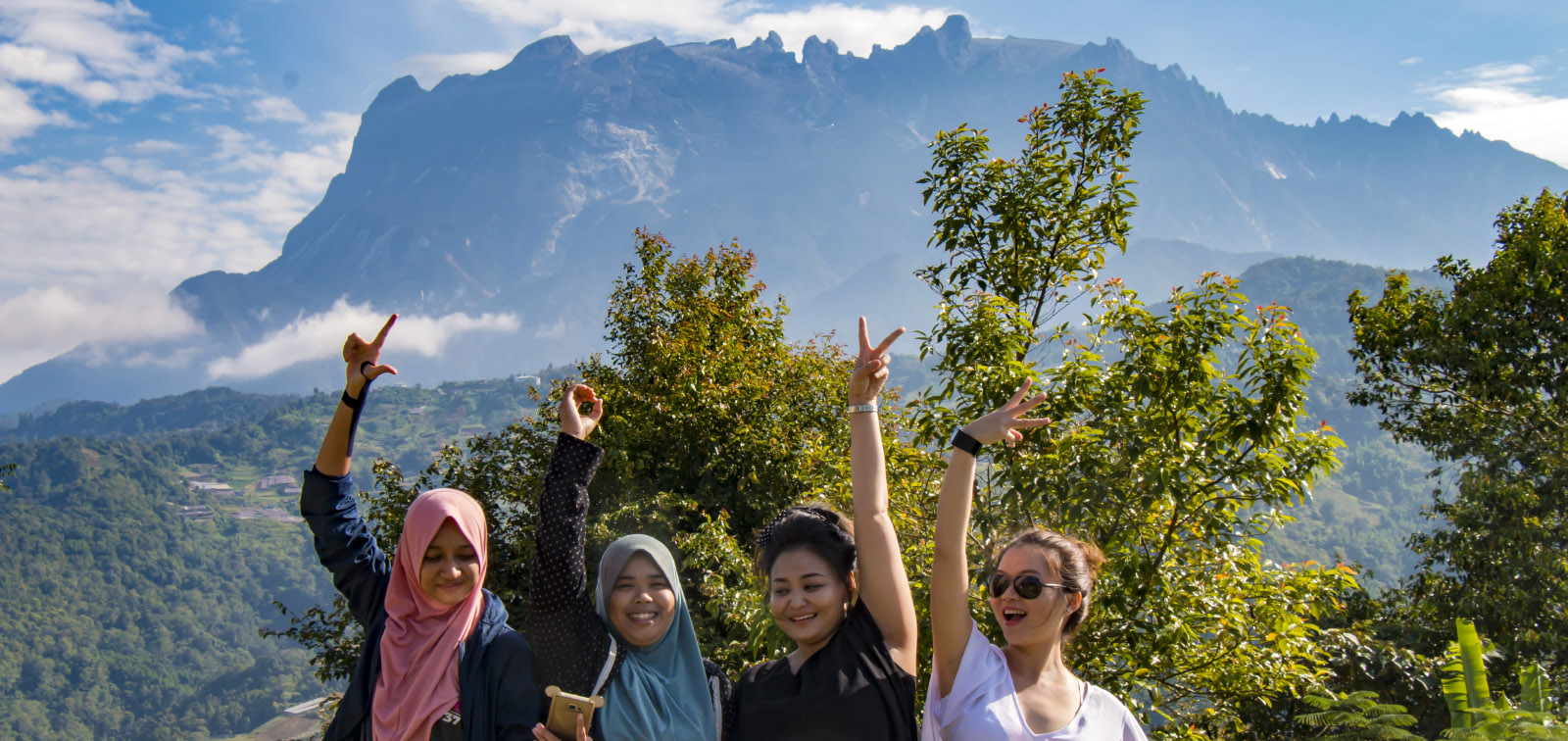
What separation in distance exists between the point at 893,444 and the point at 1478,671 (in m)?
4.55

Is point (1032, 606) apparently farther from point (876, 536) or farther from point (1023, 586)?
point (876, 536)

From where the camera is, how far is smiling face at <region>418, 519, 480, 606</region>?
102 inches

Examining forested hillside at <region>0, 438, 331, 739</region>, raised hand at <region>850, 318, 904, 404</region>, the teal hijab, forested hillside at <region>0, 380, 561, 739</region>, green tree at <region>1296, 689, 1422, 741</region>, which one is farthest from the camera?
forested hillside at <region>0, 380, 561, 739</region>

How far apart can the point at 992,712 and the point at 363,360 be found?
2096mm

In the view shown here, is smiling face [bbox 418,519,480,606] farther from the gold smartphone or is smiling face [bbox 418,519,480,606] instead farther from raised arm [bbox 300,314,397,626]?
the gold smartphone

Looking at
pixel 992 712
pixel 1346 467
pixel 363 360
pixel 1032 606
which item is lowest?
pixel 992 712

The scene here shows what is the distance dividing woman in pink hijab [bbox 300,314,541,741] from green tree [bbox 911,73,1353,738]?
254 cm

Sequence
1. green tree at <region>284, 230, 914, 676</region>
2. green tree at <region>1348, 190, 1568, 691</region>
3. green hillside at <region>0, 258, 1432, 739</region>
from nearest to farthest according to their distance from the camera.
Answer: green tree at <region>1348, 190, 1568, 691</region>
green tree at <region>284, 230, 914, 676</region>
green hillside at <region>0, 258, 1432, 739</region>

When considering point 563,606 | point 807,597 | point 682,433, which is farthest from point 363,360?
point 682,433

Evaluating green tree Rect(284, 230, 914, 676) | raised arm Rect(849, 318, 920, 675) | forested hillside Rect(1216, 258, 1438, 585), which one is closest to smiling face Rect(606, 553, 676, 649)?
raised arm Rect(849, 318, 920, 675)

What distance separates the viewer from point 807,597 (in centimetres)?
254

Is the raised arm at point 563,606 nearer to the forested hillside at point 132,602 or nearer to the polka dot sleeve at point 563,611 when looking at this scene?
the polka dot sleeve at point 563,611

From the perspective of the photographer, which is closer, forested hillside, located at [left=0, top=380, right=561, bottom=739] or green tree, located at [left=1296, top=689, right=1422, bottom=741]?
green tree, located at [left=1296, top=689, right=1422, bottom=741]

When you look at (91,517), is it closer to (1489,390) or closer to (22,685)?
(22,685)
